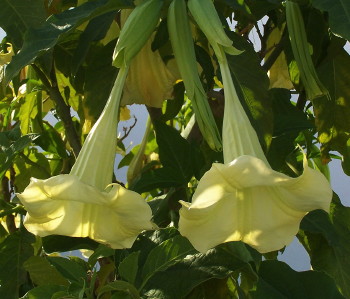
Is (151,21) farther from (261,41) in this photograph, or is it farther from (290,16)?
(261,41)

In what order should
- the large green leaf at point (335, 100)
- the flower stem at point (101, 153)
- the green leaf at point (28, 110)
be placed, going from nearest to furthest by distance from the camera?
the flower stem at point (101, 153)
the large green leaf at point (335, 100)
the green leaf at point (28, 110)

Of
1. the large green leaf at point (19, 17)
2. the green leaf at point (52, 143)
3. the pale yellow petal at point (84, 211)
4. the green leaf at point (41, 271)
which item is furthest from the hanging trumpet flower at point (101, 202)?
the green leaf at point (52, 143)

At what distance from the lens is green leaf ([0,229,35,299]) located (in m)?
1.23

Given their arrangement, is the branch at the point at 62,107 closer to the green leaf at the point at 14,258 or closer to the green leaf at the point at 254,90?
the green leaf at the point at 14,258

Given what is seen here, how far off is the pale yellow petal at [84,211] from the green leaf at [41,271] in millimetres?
332

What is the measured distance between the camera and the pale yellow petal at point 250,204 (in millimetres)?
658

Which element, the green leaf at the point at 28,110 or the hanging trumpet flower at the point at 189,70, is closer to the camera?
the hanging trumpet flower at the point at 189,70

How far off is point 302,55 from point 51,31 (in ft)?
1.16

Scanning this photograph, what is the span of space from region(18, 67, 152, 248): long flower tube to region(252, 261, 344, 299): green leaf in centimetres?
28

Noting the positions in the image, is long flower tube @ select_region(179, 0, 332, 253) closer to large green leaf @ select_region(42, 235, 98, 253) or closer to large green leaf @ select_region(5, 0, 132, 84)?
large green leaf @ select_region(5, 0, 132, 84)

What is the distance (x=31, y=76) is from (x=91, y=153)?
58 centimetres

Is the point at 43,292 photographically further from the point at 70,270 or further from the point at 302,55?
the point at 302,55

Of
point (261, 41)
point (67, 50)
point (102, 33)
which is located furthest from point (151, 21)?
point (261, 41)

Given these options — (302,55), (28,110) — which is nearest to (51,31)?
(302,55)
